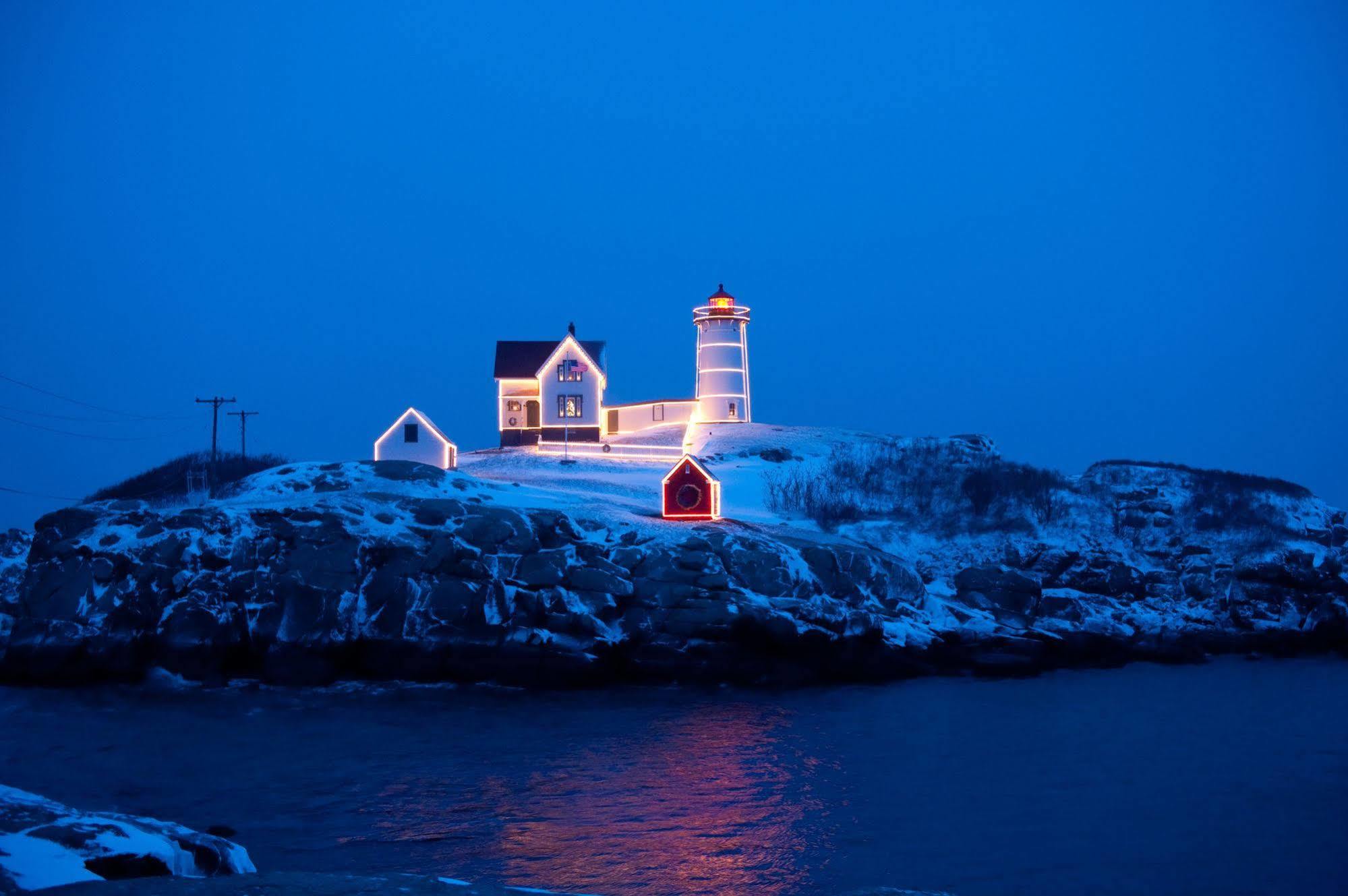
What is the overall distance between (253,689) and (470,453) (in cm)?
3052

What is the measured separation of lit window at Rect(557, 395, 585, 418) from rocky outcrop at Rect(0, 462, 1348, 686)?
2200cm

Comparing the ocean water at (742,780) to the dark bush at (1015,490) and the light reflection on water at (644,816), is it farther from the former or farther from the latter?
the dark bush at (1015,490)

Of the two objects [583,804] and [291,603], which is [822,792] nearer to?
[583,804]

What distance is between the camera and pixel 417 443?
52094 mm

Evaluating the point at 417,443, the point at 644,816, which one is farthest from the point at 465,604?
the point at 417,443

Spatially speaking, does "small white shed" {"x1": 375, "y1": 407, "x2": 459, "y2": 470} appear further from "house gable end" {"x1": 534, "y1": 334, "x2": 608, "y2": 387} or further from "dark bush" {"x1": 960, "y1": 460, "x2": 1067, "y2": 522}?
"dark bush" {"x1": 960, "y1": 460, "x2": 1067, "y2": 522}

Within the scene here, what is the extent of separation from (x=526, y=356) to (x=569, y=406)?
4.37 metres

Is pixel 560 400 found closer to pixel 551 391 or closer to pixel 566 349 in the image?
pixel 551 391

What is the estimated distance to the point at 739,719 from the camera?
28.5 m

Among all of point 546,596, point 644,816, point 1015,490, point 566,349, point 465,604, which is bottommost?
point 644,816

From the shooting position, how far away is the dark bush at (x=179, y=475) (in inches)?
2056

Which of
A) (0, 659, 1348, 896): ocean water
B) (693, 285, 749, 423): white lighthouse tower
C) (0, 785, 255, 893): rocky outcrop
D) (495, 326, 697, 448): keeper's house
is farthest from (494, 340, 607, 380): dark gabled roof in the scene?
(0, 785, 255, 893): rocky outcrop

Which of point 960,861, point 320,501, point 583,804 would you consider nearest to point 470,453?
point 320,501

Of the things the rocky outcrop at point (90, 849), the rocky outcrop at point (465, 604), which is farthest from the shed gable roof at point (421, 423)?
the rocky outcrop at point (90, 849)
